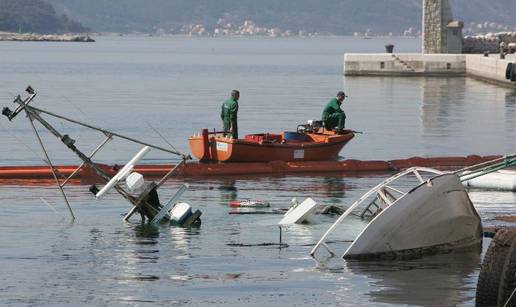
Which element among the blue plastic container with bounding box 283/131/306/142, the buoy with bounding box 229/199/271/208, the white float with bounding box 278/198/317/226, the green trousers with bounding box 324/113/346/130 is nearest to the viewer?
the white float with bounding box 278/198/317/226

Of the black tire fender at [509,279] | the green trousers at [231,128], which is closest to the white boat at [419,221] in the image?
the black tire fender at [509,279]

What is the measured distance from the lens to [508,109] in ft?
227

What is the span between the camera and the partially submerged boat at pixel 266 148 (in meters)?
36.3

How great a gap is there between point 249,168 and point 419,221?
13.5 metres

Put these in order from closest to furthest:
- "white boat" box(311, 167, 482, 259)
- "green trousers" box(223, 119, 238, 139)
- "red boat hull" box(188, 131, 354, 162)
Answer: "white boat" box(311, 167, 482, 259)
"green trousers" box(223, 119, 238, 139)
"red boat hull" box(188, 131, 354, 162)

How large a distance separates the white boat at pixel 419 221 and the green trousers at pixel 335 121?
1467cm

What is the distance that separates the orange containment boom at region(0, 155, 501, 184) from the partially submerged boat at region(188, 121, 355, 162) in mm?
499

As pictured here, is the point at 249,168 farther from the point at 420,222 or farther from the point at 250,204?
the point at 420,222

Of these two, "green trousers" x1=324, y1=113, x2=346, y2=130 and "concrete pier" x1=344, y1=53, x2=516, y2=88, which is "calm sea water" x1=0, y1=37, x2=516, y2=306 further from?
"concrete pier" x1=344, y1=53, x2=516, y2=88

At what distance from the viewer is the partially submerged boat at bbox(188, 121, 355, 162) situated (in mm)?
36344

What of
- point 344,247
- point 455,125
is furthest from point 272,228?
point 455,125

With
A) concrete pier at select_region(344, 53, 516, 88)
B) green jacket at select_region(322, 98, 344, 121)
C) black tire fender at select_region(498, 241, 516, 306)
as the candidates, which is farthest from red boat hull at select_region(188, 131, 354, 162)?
concrete pier at select_region(344, 53, 516, 88)

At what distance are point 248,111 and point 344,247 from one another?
148ft

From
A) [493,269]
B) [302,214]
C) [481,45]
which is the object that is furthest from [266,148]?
[481,45]
